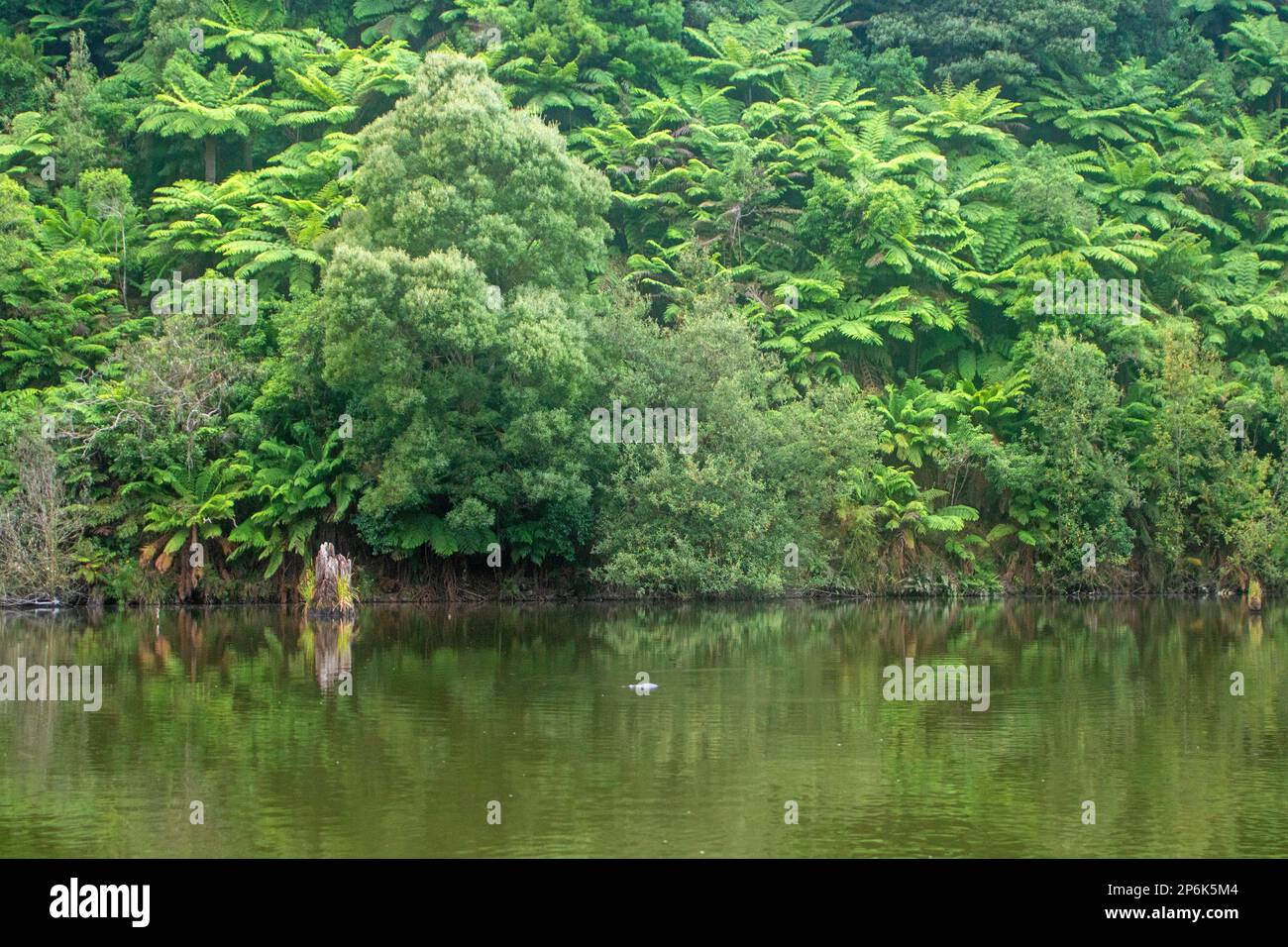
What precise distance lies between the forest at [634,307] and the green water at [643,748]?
22.0ft

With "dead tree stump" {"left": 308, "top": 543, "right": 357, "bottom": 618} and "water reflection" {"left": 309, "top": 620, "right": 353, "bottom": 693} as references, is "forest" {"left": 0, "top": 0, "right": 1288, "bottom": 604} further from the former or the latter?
"water reflection" {"left": 309, "top": 620, "right": 353, "bottom": 693}

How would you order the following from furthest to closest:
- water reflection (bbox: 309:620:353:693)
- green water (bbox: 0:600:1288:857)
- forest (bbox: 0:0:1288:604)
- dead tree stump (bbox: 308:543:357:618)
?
forest (bbox: 0:0:1288:604) < dead tree stump (bbox: 308:543:357:618) < water reflection (bbox: 309:620:353:693) < green water (bbox: 0:600:1288:857)

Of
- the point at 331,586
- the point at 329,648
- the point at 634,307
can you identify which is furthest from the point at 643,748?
the point at 634,307

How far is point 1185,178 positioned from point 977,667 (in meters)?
23.8

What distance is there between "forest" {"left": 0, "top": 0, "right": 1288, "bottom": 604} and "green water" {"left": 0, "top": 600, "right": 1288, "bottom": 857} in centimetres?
672

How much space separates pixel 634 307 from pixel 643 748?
19412 millimetres

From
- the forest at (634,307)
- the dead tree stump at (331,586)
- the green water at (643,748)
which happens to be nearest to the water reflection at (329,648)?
the green water at (643,748)

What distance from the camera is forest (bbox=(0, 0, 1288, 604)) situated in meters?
30.9

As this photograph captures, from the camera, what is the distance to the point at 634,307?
33094 millimetres

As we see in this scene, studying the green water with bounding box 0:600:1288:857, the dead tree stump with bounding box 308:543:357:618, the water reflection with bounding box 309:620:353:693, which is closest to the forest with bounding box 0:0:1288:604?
the dead tree stump with bounding box 308:543:357:618

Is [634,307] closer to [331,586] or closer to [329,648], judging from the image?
[331,586]

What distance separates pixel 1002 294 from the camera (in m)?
37.5

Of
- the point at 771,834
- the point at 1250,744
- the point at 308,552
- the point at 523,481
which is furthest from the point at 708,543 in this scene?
the point at 771,834

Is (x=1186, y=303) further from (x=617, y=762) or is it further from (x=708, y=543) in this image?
(x=617, y=762)
